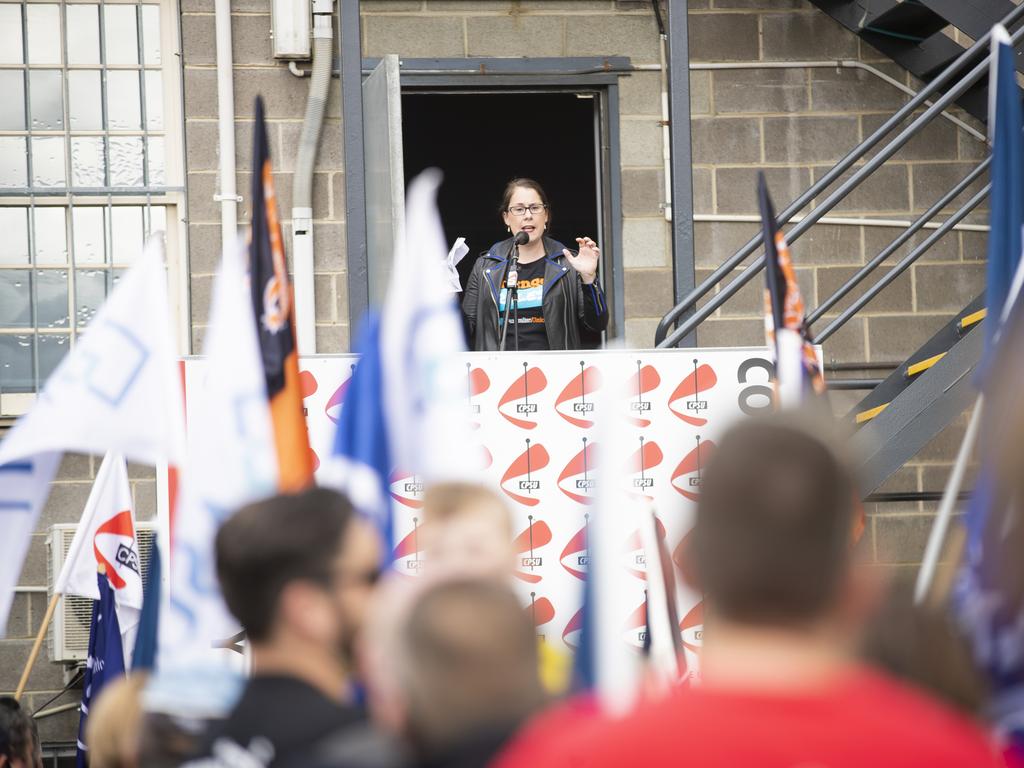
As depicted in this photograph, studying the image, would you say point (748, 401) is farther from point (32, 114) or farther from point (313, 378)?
point (32, 114)

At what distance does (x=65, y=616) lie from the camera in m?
7.46

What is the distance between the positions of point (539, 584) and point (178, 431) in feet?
7.14

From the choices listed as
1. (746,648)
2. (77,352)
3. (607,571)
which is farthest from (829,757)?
(77,352)

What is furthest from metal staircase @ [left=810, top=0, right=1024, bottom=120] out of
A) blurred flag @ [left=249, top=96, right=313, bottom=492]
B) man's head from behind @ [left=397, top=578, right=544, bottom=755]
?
man's head from behind @ [left=397, top=578, right=544, bottom=755]

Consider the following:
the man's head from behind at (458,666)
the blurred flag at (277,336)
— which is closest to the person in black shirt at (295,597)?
the man's head from behind at (458,666)

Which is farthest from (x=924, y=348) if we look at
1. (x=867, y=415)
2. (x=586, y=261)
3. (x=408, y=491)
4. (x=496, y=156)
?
(x=496, y=156)

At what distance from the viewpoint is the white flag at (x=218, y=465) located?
10.3 ft

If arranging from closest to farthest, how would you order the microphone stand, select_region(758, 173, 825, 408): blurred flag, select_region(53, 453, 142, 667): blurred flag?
select_region(758, 173, 825, 408): blurred flag, select_region(53, 453, 142, 667): blurred flag, the microphone stand

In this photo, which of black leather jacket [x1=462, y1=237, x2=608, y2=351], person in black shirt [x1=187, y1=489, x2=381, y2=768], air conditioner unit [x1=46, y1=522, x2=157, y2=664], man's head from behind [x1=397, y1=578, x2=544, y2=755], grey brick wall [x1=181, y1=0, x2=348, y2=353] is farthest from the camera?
grey brick wall [x1=181, y1=0, x2=348, y2=353]

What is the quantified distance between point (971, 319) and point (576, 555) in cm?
203

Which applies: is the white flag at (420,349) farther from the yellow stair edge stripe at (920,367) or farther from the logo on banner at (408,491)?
the yellow stair edge stripe at (920,367)

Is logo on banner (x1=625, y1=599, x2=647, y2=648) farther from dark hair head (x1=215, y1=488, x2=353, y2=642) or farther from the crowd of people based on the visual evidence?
dark hair head (x1=215, y1=488, x2=353, y2=642)

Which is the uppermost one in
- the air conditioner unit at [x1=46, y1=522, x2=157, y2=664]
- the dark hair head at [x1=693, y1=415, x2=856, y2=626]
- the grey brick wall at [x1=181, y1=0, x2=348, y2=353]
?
the grey brick wall at [x1=181, y1=0, x2=348, y2=353]

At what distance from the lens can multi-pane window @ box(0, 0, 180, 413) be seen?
25.3ft
